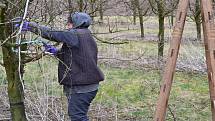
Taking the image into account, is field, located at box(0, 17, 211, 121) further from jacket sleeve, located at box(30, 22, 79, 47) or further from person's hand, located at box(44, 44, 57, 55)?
jacket sleeve, located at box(30, 22, 79, 47)

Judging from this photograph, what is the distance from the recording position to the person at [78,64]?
457 cm

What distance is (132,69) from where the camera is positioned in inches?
458

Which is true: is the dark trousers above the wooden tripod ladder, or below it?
below

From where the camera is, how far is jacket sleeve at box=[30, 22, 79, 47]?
4141 millimetres

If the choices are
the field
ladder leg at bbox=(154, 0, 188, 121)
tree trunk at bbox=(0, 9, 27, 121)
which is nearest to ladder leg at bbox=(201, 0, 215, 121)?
ladder leg at bbox=(154, 0, 188, 121)

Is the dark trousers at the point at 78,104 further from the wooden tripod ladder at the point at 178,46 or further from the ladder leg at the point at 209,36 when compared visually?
the ladder leg at the point at 209,36

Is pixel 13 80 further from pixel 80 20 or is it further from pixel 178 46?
pixel 178 46

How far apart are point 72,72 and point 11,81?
0.67m

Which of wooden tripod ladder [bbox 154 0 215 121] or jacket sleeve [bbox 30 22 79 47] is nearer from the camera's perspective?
wooden tripod ladder [bbox 154 0 215 121]

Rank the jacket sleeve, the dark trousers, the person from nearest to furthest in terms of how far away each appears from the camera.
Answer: the jacket sleeve → the person → the dark trousers

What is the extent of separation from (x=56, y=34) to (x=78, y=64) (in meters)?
0.48

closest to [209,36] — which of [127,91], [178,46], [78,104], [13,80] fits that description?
[178,46]

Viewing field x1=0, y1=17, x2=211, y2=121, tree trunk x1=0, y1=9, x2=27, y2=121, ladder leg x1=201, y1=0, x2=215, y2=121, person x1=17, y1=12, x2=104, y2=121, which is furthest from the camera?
field x1=0, y1=17, x2=211, y2=121

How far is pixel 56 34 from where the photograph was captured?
4328 mm
